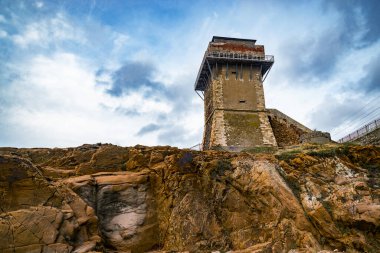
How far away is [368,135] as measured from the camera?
22.1 m

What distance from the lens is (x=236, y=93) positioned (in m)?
26.8

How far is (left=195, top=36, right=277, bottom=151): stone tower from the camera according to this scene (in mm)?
25250

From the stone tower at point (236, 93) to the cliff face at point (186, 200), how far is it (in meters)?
11.4

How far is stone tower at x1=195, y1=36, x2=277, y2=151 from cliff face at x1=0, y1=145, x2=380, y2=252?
11436 mm

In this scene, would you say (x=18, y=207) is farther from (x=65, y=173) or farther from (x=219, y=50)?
(x=219, y=50)

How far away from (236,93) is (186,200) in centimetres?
1675

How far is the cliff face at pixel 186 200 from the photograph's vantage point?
381 inches

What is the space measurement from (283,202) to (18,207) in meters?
8.65

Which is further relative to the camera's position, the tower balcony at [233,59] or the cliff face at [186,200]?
the tower balcony at [233,59]

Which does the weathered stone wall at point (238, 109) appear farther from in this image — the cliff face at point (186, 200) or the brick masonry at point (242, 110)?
the cliff face at point (186, 200)

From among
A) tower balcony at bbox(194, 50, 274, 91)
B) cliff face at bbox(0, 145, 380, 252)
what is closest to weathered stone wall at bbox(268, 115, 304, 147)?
tower balcony at bbox(194, 50, 274, 91)

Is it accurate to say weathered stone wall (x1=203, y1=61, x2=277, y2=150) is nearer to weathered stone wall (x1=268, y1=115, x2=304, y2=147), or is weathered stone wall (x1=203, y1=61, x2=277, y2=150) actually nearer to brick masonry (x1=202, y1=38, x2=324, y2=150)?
brick masonry (x1=202, y1=38, x2=324, y2=150)

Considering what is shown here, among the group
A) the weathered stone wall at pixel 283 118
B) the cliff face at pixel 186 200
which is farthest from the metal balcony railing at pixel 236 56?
the cliff face at pixel 186 200

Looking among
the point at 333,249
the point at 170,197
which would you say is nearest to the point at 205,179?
the point at 170,197
